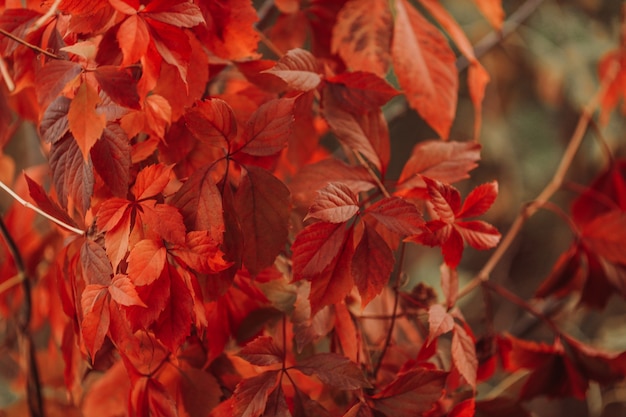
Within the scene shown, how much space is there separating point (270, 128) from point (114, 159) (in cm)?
9

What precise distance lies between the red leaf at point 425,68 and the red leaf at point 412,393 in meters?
0.17

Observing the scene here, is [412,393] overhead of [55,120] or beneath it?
beneath

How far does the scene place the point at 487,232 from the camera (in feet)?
1.29

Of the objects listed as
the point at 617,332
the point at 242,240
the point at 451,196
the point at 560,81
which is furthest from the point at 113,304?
the point at 560,81

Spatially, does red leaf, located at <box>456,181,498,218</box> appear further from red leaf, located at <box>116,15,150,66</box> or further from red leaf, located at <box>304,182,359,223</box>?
red leaf, located at <box>116,15,150,66</box>

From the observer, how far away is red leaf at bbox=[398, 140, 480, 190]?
43 centimetres

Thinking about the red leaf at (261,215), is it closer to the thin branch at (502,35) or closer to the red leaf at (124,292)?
the red leaf at (124,292)

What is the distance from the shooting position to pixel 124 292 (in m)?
0.32

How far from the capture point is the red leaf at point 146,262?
1.05ft

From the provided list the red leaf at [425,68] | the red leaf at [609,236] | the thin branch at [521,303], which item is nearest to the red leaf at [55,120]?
the red leaf at [425,68]

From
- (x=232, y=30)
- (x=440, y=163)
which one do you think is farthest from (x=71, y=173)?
(x=440, y=163)

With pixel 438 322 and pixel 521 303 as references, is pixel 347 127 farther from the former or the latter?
pixel 521 303

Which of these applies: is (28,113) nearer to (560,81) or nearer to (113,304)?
(113,304)

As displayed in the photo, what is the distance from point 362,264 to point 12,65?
29 centimetres
